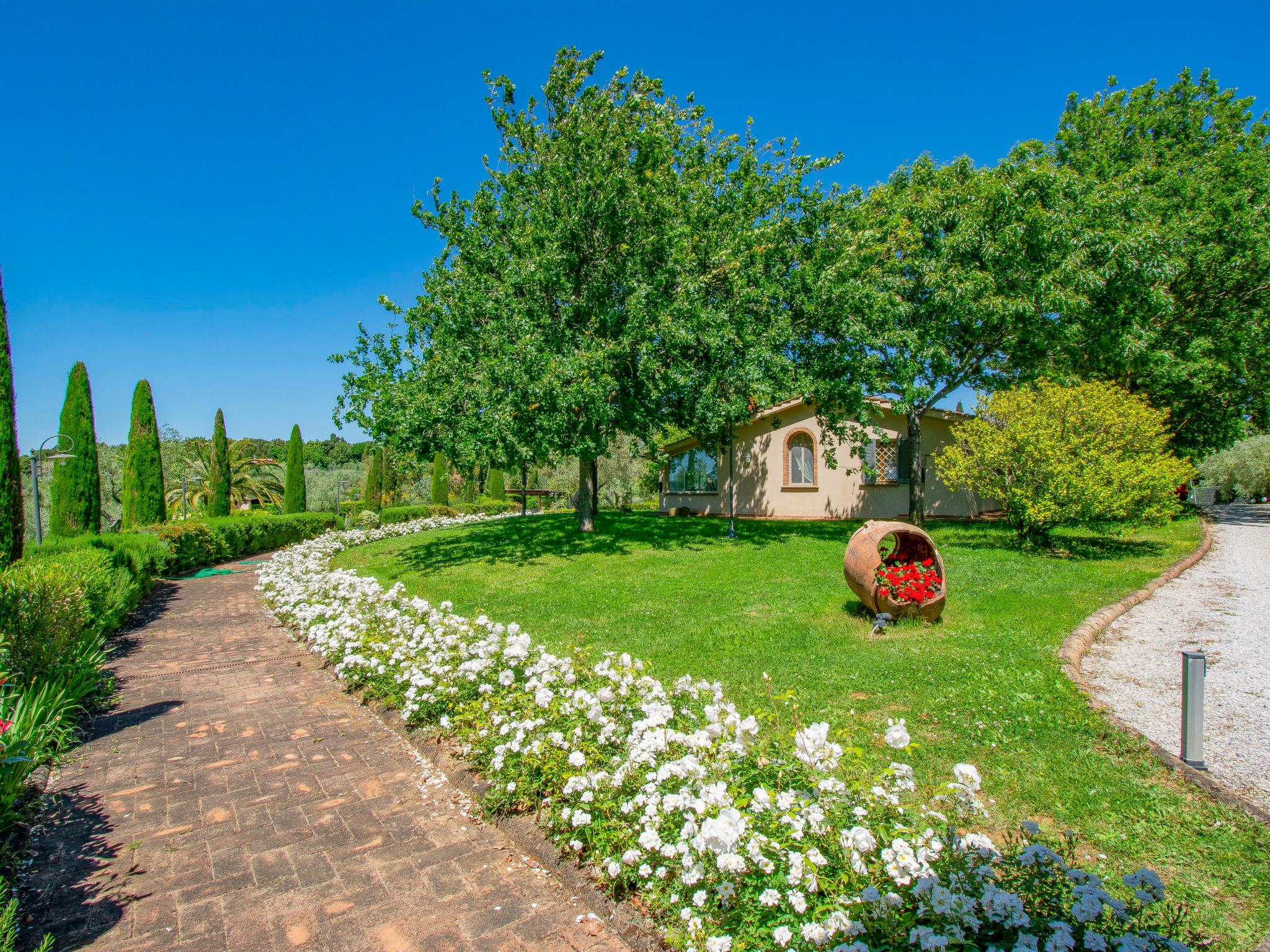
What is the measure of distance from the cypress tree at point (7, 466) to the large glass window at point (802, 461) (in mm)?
18366

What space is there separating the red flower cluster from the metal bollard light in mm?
3507

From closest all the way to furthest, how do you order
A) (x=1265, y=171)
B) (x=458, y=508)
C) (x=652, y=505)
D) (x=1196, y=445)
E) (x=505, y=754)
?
(x=505, y=754)
(x=1265, y=171)
(x=1196, y=445)
(x=458, y=508)
(x=652, y=505)

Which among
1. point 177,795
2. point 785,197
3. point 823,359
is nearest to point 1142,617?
point 823,359

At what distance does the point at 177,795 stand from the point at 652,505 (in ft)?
86.9

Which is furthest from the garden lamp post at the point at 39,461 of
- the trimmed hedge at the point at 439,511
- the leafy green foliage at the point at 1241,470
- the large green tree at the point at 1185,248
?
the leafy green foliage at the point at 1241,470

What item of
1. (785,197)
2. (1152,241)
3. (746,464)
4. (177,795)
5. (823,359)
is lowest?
(177,795)

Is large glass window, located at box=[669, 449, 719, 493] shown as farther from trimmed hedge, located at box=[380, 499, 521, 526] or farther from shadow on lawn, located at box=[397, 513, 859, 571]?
trimmed hedge, located at box=[380, 499, 521, 526]

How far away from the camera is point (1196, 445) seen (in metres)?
24.3

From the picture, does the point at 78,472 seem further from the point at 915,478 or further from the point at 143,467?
the point at 915,478

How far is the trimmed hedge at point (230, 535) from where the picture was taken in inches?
622

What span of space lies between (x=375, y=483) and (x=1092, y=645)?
2797 cm

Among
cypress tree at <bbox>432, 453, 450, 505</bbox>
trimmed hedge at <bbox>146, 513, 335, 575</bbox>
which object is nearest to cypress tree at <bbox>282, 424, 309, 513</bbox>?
trimmed hedge at <bbox>146, 513, 335, 575</bbox>

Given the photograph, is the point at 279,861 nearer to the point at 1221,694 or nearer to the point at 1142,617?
the point at 1221,694

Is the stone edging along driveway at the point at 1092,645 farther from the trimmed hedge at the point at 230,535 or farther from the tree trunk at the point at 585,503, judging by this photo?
the trimmed hedge at the point at 230,535
